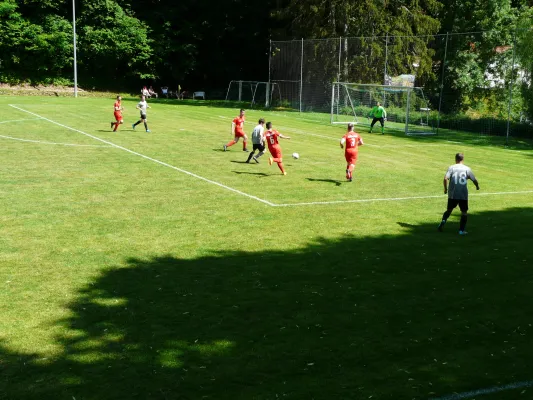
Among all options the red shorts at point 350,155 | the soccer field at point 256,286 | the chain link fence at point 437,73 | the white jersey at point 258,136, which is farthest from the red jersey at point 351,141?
the chain link fence at point 437,73

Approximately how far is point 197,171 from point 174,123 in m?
17.4

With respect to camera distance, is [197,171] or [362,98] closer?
[197,171]

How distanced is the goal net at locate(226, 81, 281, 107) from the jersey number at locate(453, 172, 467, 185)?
43302mm

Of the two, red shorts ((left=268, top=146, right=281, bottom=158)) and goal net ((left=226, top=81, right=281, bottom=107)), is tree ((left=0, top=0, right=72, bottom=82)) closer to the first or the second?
goal net ((left=226, top=81, right=281, bottom=107))

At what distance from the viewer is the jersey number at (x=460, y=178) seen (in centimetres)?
1500

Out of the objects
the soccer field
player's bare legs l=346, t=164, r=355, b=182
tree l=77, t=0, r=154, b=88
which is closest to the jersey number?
the soccer field

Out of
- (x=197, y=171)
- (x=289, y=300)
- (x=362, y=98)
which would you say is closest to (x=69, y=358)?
(x=289, y=300)

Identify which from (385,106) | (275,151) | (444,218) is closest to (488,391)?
(444,218)

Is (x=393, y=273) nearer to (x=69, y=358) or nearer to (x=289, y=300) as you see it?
(x=289, y=300)

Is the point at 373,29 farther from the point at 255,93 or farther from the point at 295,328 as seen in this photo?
the point at 295,328

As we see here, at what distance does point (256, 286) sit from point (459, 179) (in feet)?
20.4

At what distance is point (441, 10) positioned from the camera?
2393 inches

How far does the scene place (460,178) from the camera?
15.0 meters

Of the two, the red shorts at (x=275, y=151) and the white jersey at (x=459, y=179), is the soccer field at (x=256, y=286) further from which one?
the white jersey at (x=459, y=179)
